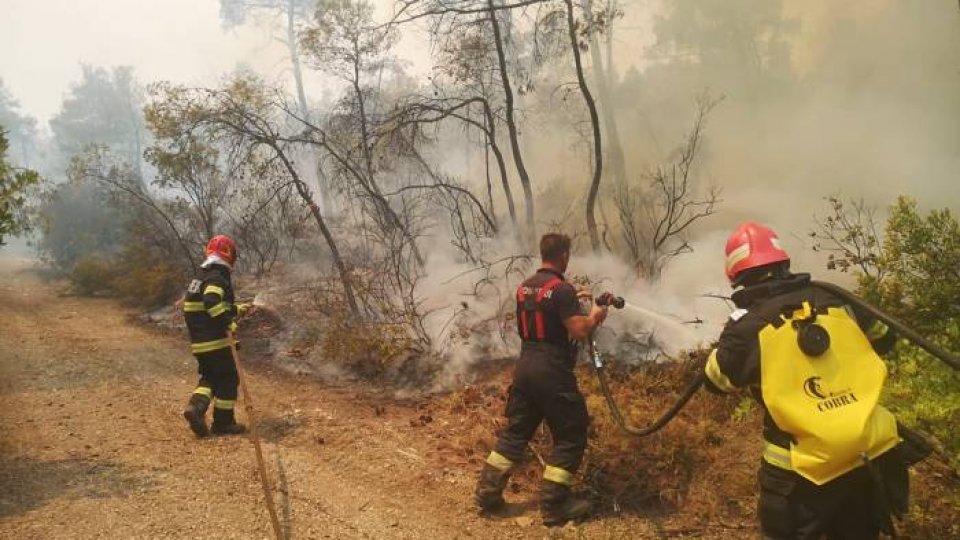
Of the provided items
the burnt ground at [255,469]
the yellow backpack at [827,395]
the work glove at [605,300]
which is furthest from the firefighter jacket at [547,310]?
the yellow backpack at [827,395]

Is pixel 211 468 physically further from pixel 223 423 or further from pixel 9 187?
pixel 9 187

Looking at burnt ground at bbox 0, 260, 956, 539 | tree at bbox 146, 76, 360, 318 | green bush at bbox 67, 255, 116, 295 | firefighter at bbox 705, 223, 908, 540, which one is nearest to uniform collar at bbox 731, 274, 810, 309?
firefighter at bbox 705, 223, 908, 540

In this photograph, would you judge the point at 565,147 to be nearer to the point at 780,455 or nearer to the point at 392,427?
the point at 392,427

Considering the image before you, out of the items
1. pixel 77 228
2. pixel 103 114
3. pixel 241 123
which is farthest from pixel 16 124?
pixel 241 123

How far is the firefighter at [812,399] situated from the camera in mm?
2199

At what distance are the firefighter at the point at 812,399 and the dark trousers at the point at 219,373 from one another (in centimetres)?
469

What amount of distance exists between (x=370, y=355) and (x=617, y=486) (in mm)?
4417

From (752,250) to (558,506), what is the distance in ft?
7.12

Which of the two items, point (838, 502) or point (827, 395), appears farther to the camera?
point (838, 502)

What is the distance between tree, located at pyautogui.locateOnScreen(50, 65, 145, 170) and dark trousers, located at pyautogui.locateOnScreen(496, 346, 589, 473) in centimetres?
5061

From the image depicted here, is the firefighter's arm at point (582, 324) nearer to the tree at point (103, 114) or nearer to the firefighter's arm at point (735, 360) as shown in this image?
the firefighter's arm at point (735, 360)

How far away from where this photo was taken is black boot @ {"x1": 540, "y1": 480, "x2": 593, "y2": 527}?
374 cm

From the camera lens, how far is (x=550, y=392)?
3.76 m

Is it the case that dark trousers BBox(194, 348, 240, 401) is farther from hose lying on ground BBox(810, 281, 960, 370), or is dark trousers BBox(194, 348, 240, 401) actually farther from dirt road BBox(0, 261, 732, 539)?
hose lying on ground BBox(810, 281, 960, 370)
